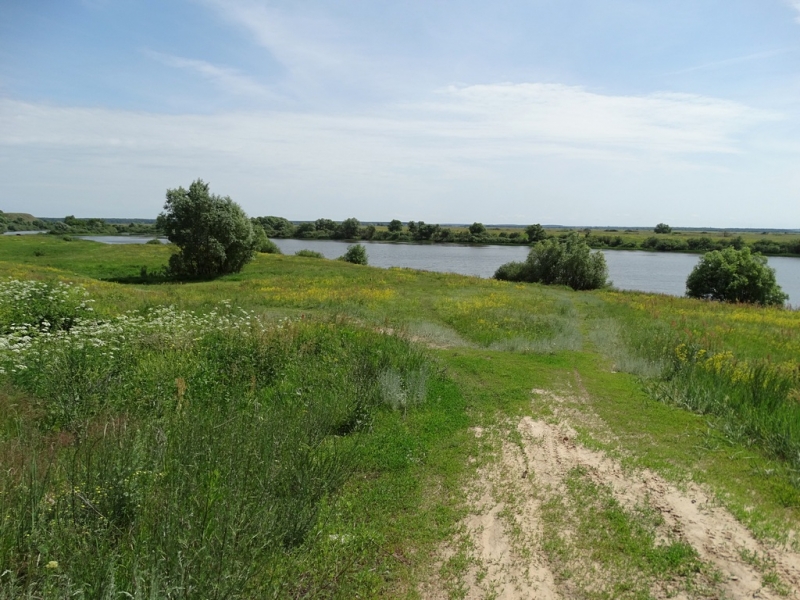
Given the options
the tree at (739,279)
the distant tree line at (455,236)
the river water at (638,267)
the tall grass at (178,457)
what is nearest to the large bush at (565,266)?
the river water at (638,267)

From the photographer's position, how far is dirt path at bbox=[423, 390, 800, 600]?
4164 millimetres

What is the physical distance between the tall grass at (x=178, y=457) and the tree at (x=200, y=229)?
89.4ft

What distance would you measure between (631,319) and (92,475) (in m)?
19.5

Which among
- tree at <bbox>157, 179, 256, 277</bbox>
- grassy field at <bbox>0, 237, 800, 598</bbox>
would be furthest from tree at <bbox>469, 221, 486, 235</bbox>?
grassy field at <bbox>0, 237, 800, 598</bbox>

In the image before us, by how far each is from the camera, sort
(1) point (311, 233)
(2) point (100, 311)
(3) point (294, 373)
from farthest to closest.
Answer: (1) point (311, 233)
(2) point (100, 311)
(3) point (294, 373)

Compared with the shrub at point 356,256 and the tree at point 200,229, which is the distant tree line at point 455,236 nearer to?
the shrub at point 356,256

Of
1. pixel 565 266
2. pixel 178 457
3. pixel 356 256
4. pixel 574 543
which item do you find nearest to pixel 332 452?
pixel 178 457

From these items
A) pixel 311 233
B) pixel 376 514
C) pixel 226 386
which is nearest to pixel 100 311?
pixel 226 386

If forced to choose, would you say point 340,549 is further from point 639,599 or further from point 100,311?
point 100,311

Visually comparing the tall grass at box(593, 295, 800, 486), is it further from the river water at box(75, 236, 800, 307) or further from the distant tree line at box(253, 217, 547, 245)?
the distant tree line at box(253, 217, 547, 245)

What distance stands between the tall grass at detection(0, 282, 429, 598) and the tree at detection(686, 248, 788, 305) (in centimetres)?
4738

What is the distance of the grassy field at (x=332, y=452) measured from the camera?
3645 mm

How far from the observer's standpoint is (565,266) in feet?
162

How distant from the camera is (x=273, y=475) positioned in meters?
4.66
